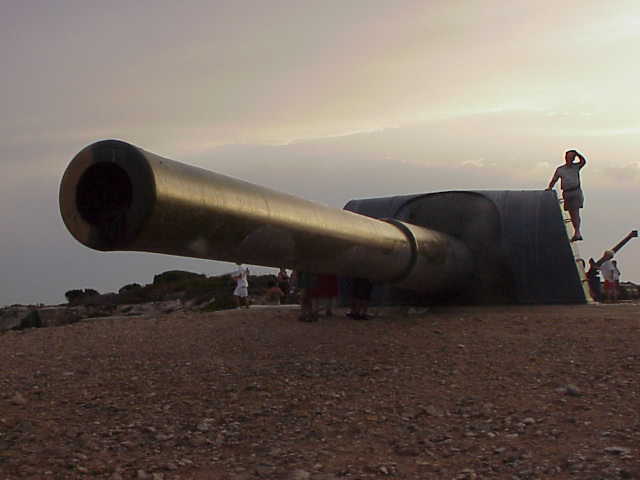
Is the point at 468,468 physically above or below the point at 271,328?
below

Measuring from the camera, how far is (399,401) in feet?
12.6

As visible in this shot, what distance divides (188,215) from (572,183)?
21.4ft

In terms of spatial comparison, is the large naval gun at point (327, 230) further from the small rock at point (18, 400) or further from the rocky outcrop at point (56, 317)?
the rocky outcrop at point (56, 317)

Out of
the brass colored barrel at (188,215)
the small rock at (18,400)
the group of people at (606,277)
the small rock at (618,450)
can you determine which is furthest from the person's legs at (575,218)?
the small rock at (18,400)

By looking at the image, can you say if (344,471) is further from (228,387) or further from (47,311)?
(47,311)

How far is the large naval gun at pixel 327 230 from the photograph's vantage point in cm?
270

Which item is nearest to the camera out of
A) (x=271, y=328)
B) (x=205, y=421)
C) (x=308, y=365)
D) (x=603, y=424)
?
(x=603, y=424)

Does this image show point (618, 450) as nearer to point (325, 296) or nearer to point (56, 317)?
point (325, 296)

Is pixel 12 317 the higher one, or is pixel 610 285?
pixel 610 285

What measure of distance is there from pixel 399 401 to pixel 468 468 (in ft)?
3.25

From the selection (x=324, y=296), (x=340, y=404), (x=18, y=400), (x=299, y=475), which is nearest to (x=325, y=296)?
(x=324, y=296)

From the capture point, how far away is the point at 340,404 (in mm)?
3838

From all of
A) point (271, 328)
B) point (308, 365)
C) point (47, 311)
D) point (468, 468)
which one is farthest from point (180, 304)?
point (468, 468)

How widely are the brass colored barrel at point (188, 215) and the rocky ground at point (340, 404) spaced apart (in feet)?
2.54
